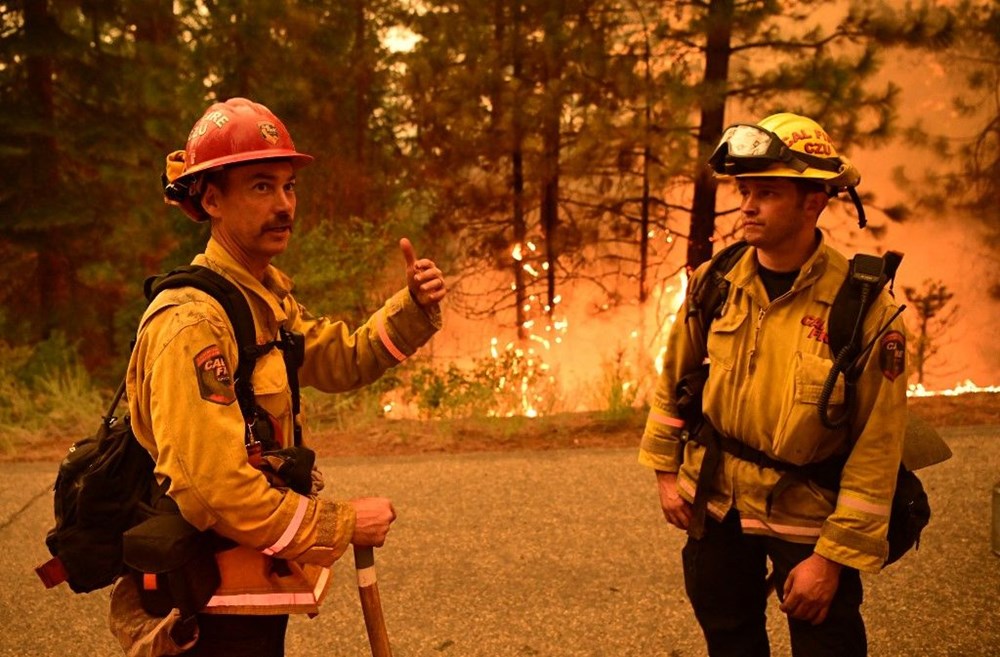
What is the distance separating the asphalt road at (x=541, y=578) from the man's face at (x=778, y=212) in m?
1.87

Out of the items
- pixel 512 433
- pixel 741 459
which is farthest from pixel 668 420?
pixel 512 433

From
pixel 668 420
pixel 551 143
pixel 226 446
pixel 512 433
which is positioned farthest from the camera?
Result: pixel 551 143

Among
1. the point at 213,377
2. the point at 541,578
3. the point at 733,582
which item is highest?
the point at 213,377

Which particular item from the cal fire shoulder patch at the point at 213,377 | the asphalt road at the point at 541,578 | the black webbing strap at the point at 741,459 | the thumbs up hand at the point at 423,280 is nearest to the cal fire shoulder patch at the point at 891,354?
the black webbing strap at the point at 741,459

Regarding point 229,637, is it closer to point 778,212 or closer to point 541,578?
point 778,212

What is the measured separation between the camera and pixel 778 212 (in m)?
2.38

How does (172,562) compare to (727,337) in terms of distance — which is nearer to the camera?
(172,562)

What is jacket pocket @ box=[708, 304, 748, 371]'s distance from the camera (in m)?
2.44

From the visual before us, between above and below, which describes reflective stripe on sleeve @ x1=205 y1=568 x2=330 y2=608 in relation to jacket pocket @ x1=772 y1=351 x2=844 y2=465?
below

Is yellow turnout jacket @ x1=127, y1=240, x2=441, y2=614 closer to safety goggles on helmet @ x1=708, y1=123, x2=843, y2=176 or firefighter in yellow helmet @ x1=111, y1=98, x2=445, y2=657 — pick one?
firefighter in yellow helmet @ x1=111, y1=98, x2=445, y2=657

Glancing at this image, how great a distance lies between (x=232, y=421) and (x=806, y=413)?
1.42m

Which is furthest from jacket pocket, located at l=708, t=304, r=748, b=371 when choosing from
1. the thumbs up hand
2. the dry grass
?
the dry grass

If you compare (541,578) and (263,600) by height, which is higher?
(263,600)

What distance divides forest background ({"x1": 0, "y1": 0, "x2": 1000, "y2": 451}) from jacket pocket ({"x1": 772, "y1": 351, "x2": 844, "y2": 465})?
6.72 metres
